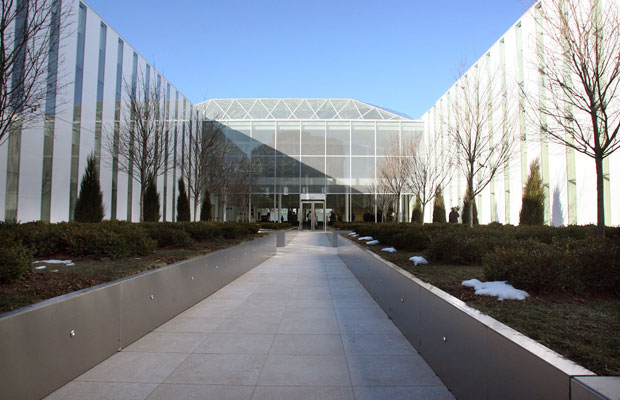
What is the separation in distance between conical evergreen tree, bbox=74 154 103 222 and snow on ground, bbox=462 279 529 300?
53.3ft

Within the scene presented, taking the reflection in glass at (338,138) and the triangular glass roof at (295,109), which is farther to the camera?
the triangular glass roof at (295,109)

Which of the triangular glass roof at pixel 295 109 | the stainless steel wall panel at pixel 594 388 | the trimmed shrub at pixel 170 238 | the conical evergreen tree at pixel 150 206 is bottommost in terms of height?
the stainless steel wall panel at pixel 594 388

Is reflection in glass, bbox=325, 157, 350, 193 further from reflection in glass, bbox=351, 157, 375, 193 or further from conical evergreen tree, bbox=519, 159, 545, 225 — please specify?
conical evergreen tree, bbox=519, 159, 545, 225

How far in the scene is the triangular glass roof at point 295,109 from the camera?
40375mm

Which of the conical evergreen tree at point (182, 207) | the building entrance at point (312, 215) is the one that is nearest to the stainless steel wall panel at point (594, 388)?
the conical evergreen tree at point (182, 207)

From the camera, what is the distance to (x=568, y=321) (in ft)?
12.3

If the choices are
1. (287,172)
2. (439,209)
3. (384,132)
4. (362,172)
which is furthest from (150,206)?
(384,132)

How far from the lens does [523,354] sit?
2332 millimetres

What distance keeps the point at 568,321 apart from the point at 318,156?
116ft

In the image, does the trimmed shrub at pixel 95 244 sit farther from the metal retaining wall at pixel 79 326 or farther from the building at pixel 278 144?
the building at pixel 278 144

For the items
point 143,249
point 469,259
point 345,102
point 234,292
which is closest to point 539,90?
point 469,259

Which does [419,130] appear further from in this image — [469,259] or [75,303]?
[75,303]

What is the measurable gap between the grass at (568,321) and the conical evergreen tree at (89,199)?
618 inches

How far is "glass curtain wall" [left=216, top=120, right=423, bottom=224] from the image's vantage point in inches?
1502
